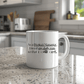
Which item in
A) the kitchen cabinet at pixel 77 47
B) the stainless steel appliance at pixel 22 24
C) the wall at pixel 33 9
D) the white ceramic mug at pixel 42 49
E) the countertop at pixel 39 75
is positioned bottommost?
the kitchen cabinet at pixel 77 47

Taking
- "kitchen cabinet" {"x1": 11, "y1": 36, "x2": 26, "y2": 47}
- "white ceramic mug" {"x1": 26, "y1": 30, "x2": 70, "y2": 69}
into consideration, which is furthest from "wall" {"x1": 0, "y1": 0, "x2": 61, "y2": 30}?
"white ceramic mug" {"x1": 26, "y1": 30, "x2": 70, "y2": 69}

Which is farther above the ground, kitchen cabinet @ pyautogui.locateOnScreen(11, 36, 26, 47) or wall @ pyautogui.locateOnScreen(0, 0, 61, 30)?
wall @ pyautogui.locateOnScreen(0, 0, 61, 30)

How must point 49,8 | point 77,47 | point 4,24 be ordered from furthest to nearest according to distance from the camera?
point 4,24 < point 49,8 < point 77,47

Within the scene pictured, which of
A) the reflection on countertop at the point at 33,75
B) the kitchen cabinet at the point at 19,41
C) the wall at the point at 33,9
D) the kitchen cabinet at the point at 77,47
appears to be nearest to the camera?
the reflection on countertop at the point at 33,75

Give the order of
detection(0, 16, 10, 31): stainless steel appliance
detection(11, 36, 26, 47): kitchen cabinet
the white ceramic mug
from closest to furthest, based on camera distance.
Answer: the white ceramic mug, detection(11, 36, 26, 47): kitchen cabinet, detection(0, 16, 10, 31): stainless steel appliance

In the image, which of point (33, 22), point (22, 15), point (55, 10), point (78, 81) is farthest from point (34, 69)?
point (22, 15)

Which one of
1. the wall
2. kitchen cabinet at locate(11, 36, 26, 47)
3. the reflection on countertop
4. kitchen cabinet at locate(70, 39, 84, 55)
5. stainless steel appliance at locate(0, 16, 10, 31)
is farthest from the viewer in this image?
stainless steel appliance at locate(0, 16, 10, 31)

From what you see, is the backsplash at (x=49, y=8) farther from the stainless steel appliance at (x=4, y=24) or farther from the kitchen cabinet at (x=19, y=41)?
the kitchen cabinet at (x=19, y=41)

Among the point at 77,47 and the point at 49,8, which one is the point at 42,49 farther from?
the point at 49,8

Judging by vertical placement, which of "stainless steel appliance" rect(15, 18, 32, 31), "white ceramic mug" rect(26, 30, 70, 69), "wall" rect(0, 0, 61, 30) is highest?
"wall" rect(0, 0, 61, 30)

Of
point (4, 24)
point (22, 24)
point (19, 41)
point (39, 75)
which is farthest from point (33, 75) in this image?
point (4, 24)

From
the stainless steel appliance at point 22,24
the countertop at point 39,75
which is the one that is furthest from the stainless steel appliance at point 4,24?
the countertop at point 39,75

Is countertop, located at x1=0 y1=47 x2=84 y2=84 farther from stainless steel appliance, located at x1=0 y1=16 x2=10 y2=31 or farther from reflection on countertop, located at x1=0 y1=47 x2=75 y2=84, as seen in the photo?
stainless steel appliance, located at x1=0 y1=16 x2=10 y2=31

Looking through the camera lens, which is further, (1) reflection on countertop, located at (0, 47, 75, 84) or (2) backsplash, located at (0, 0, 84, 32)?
(2) backsplash, located at (0, 0, 84, 32)
